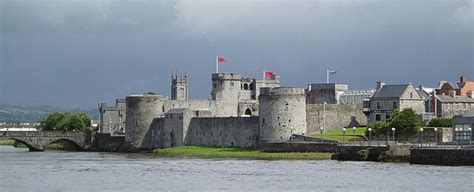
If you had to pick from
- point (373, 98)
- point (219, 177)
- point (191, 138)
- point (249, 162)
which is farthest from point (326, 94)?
point (219, 177)

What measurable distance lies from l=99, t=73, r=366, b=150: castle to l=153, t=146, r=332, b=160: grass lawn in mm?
1313

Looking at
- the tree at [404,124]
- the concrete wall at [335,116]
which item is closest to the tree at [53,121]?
the concrete wall at [335,116]

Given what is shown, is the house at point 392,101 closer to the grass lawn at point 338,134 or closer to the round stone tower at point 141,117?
the grass lawn at point 338,134

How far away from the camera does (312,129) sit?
92.3 metres

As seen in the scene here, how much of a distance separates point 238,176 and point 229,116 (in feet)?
160

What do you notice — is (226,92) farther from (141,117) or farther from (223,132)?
(223,132)

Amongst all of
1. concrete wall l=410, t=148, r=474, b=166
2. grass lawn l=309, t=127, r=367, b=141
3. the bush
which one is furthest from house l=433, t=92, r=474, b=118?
concrete wall l=410, t=148, r=474, b=166

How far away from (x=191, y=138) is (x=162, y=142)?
452 centimetres

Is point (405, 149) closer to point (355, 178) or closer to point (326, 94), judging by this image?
point (355, 178)

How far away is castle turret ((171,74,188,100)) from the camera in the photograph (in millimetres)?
120438

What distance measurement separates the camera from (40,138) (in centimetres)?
10562

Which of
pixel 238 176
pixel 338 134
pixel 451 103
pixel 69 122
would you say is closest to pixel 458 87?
pixel 451 103

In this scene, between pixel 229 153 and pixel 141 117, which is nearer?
pixel 229 153

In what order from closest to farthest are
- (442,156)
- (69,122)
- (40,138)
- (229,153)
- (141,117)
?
(442,156)
(229,153)
(141,117)
(40,138)
(69,122)
